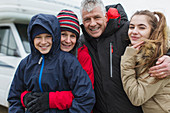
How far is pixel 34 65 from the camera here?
1915mm

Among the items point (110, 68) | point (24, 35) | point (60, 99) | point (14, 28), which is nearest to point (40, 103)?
point (60, 99)

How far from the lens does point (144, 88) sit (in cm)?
169

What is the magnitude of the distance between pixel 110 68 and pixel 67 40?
0.62m

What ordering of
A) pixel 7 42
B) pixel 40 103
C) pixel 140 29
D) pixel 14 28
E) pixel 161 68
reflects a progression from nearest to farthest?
1. pixel 161 68
2. pixel 40 103
3. pixel 140 29
4. pixel 14 28
5. pixel 7 42

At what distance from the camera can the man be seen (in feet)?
6.54

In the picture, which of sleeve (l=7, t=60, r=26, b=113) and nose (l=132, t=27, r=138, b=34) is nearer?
nose (l=132, t=27, r=138, b=34)

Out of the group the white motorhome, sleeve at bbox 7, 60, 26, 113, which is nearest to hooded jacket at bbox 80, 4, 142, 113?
sleeve at bbox 7, 60, 26, 113

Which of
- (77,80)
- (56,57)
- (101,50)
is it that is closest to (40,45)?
(56,57)

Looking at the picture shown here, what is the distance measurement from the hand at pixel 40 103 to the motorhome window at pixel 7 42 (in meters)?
2.74

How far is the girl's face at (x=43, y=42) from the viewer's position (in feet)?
6.19

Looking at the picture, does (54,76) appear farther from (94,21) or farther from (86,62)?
(94,21)

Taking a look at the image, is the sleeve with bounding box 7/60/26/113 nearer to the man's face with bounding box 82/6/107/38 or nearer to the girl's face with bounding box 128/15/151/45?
the man's face with bounding box 82/6/107/38

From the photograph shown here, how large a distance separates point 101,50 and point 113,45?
160 mm

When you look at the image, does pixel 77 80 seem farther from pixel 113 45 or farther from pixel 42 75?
pixel 113 45
